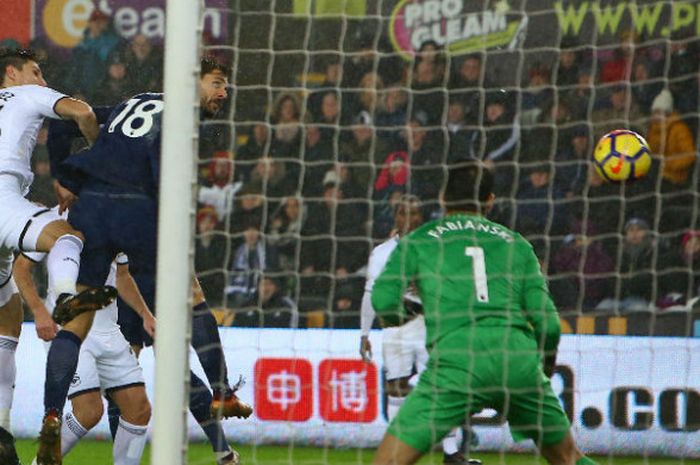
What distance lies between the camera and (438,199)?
29.6ft

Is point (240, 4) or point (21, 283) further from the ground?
point (240, 4)

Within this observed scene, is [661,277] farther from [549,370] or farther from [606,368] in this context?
[549,370]

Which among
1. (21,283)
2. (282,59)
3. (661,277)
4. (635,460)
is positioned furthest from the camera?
(282,59)

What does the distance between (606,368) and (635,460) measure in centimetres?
54

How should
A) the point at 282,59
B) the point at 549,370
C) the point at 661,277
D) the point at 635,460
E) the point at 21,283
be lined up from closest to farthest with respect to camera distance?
the point at 549,370
the point at 21,283
the point at 635,460
the point at 661,277
the point at 282,59

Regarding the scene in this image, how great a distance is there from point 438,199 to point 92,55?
2.73 metres

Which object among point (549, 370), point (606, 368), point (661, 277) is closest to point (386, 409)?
point (606, 368)

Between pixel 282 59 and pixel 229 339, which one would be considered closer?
pixel 229 339

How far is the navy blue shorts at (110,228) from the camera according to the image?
6203mm

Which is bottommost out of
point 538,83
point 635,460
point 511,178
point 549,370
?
point 635,460

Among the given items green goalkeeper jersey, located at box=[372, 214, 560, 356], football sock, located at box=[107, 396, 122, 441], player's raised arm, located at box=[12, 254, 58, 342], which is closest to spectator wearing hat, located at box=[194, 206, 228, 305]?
player's raised arm, located at box=[12, 254, 58, 342]

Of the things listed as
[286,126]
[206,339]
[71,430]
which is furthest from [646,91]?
[71,430]

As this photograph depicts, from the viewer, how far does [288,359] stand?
8625 millimetres

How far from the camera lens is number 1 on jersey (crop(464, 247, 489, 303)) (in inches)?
188
